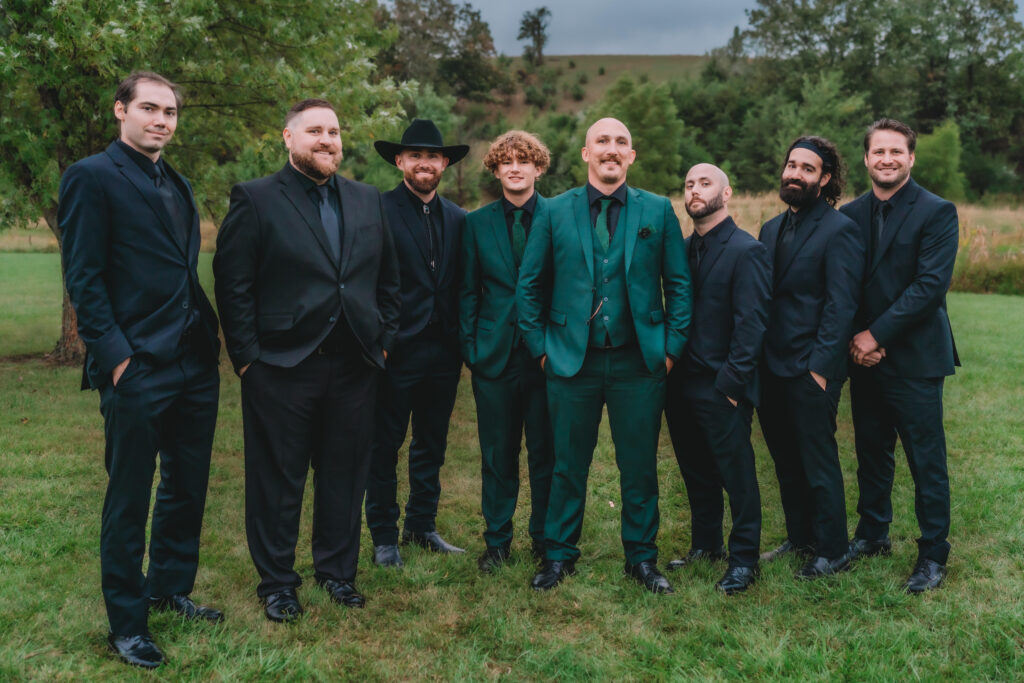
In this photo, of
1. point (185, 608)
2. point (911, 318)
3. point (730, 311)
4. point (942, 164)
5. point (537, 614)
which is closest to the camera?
point (185, 608)

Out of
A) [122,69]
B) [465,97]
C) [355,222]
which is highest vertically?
[465,97]

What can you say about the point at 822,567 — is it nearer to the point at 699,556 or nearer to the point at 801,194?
the point at 699,556

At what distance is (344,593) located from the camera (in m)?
4.23

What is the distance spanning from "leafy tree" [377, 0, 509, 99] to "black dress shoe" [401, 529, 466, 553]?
164 ft

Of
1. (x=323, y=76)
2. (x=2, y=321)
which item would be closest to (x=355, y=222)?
(x=323, y=76)

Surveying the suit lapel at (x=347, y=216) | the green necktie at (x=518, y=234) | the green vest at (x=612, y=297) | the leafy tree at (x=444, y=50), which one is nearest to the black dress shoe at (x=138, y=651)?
the suit lapel at (x=347, y=216)

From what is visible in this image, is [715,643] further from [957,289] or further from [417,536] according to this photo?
[957,289]

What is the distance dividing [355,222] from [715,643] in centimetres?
278

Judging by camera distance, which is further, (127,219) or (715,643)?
(715,643)

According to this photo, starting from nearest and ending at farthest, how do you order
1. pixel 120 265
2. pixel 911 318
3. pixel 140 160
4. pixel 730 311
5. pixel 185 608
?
pixel 120 265 → pixel 140 160 → pixel 185 608 → pixel 911 318 → pixel 730 311

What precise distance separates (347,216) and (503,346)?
3.86 ft

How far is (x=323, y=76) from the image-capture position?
11.0 meters

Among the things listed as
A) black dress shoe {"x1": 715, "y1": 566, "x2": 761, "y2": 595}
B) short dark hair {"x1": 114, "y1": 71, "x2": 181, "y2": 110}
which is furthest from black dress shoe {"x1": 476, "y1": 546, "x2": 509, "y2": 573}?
short dark hair {"x1": 114, "y1": 71, "x2": 181, "y2": 110}

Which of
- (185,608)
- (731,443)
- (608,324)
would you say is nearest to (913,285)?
(731,443)
